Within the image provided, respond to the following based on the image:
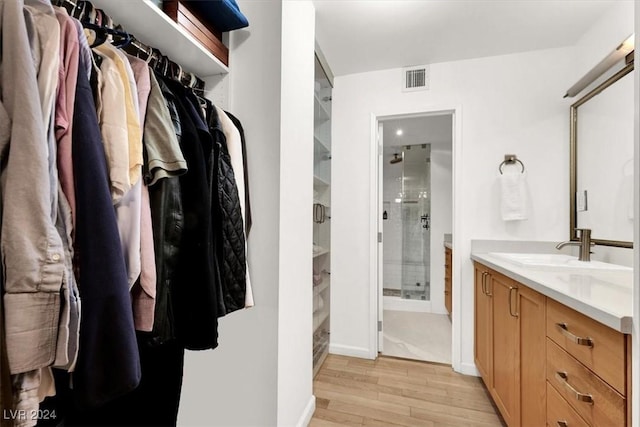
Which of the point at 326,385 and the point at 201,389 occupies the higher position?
the point at 201,389

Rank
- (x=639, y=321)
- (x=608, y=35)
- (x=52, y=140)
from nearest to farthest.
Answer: (x=52, y=140) < (x=639, y=321) < (x=608, y=35)

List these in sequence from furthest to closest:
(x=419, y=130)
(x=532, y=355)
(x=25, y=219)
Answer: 1. (x=419, y=130)
2. (x=532, y=355)
3. (x=25, y=219)

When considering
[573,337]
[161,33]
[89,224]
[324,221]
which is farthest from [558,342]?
[161,33]

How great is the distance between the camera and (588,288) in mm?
1049

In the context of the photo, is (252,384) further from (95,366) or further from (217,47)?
(217,47)

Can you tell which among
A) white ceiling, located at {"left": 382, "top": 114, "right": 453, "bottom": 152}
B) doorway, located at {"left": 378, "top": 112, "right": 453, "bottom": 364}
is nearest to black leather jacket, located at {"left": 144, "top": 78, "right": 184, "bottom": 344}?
white ceiling, located at {"left": 382, "top": 114, "right": 453, "bottom": 152}

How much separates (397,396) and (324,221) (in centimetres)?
135

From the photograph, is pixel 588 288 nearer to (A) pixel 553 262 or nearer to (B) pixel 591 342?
(B) pixel 591 342

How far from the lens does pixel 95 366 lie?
55 centimetres

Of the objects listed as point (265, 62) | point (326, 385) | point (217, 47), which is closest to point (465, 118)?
point (265, 62)

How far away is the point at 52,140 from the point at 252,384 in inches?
44.8

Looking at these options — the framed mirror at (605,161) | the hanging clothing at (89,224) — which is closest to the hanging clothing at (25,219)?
the hanging clothing at (89,224)

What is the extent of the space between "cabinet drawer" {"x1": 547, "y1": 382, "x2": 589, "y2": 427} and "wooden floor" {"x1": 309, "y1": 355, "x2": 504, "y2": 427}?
70 cm

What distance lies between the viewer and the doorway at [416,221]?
11.4 feet
